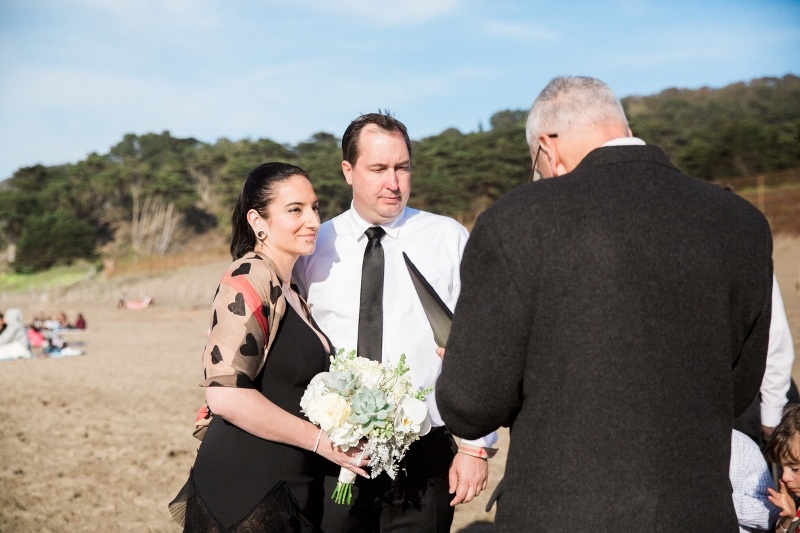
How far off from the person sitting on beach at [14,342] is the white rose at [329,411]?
1932 cm

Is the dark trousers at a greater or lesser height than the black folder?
lesser

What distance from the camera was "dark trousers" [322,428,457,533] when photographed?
3.54 m

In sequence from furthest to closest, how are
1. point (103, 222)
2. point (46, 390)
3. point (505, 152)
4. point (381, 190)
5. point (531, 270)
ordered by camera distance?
point (103, 222), point (505, 152), point (46, 390), point (381, 190), point (531, 270)

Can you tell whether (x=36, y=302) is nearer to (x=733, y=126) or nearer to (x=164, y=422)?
(x=164, y=422)

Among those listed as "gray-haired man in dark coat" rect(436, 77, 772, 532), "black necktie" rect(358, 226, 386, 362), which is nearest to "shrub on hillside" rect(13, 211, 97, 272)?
"black necktie" rect(358, 226, 386, 362)

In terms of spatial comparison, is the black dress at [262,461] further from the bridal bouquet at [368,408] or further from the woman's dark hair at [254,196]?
the woman's dark hair at [254,196]

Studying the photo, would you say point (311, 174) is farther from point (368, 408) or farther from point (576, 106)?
point (576, 106)

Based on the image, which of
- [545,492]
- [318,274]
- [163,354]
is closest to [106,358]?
[163,354]

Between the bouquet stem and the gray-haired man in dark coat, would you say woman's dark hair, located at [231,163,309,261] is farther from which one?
the gray-haired man in dark coat

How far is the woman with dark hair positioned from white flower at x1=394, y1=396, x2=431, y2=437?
22 centimetres

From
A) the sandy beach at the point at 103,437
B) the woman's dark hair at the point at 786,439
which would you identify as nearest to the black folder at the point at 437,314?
the woman's dark hair at the point at 786,439

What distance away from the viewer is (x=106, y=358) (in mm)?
19844

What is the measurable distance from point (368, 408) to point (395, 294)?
967 millimetres

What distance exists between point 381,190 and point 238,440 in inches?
56.2
